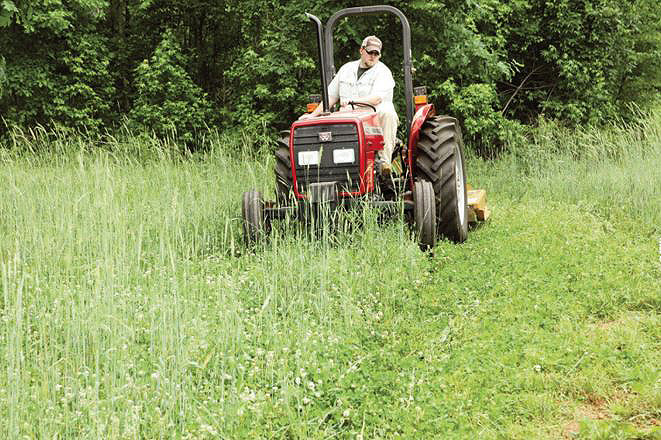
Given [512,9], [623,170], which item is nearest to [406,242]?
[623,170]

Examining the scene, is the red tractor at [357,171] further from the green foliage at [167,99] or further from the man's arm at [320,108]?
the green foliage at [167,99]

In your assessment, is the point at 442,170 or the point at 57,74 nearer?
the point at 442,170

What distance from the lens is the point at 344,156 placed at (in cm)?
600

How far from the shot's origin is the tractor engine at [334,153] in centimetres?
598

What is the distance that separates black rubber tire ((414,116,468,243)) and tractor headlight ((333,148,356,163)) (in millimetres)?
786

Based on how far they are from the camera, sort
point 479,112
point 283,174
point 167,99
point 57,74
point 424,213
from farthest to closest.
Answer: point 57,74 < point 167,99 < point 479,112 < point 283,174 < point 424,213

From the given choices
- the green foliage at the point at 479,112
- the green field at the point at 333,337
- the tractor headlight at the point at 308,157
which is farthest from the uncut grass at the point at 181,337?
the green foliage at the point at 479,112

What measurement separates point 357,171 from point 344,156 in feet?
0.52

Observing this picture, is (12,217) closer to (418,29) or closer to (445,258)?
(445,258)

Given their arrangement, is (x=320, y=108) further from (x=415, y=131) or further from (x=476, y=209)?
(x=476, y=209)

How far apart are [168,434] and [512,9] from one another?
1198cm

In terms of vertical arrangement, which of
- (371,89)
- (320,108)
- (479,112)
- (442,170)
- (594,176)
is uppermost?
(371,89)

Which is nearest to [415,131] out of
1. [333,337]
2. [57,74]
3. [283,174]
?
[283,174]

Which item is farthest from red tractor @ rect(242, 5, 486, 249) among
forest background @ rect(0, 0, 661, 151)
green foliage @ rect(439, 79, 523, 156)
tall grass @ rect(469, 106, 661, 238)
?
green foliage @ rect(439, 79, 523, 156)
